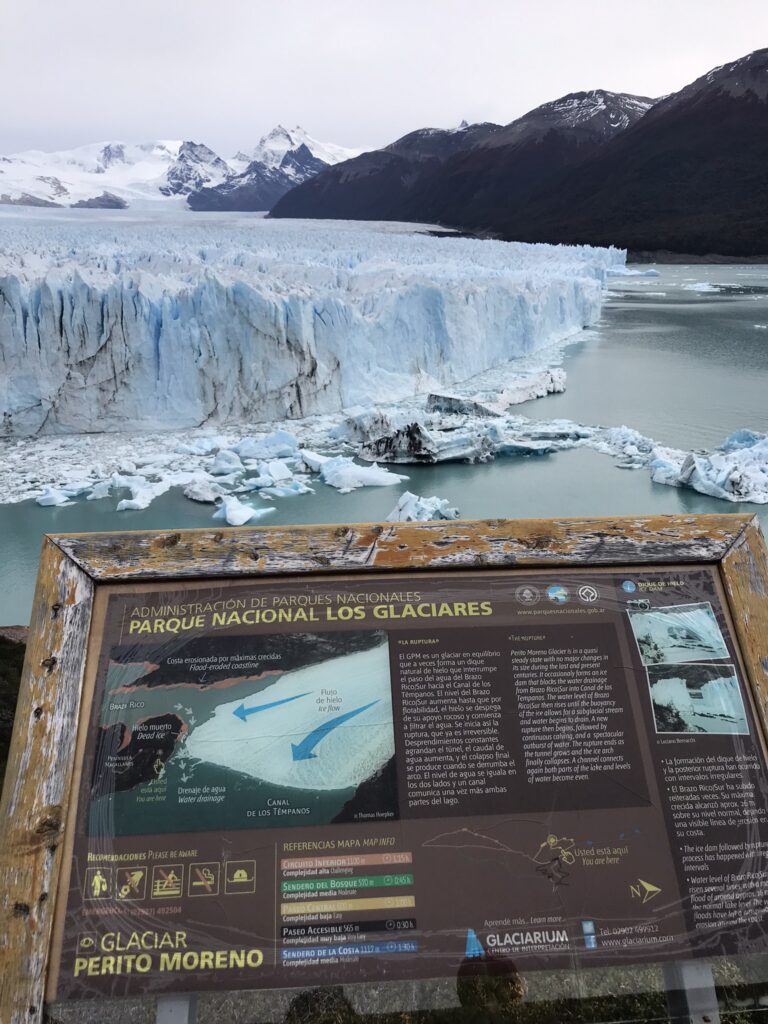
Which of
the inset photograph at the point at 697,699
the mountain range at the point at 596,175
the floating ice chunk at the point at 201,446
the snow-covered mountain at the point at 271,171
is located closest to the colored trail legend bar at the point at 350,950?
the inset photograph at the point at 697,699

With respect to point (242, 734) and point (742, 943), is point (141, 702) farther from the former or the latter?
point (742, 943)

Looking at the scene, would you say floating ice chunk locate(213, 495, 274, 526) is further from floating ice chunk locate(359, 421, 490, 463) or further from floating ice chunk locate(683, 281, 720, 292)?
floating ice chunk locate(683, 281, 720, 292)

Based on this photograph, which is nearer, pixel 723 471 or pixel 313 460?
pixel 723 471

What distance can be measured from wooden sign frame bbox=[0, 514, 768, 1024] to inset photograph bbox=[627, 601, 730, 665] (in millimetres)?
56

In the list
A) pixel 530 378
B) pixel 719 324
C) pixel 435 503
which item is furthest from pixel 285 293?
pixel 719 324

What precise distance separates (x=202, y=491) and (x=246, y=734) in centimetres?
633

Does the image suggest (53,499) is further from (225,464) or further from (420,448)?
(420,448)

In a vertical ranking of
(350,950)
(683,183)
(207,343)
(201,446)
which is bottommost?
(201,446)

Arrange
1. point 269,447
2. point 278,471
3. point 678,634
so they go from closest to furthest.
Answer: point 678,634 < point 278,471 < point 269,447

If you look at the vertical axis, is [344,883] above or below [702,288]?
above

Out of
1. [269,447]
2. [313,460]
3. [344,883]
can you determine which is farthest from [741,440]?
[344,883]

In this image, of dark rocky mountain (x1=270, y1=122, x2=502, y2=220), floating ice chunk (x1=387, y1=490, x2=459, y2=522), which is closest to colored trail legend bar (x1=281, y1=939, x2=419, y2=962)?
Answer: floating ice chunk (x1=387, y1=490, x2=459, y2=522)

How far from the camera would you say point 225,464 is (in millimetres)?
8289

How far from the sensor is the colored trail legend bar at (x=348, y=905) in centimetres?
123
